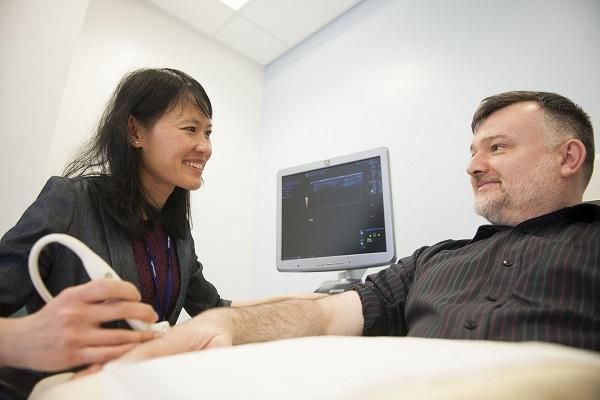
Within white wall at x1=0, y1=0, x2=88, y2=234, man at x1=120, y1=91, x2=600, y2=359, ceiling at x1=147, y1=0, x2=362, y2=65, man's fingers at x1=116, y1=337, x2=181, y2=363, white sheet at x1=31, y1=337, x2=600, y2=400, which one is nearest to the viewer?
white sheet at x1=31, y1=337, x2=600, y2=400

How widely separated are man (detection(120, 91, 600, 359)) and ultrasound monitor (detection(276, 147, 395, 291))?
378 millimetres

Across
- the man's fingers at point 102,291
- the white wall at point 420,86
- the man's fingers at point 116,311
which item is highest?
the white wall at point 420,86

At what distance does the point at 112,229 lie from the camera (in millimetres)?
858

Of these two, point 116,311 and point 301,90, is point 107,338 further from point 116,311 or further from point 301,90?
point 301,90

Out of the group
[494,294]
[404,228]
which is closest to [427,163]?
[404,228]

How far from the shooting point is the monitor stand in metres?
1.36

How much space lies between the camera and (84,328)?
457mm

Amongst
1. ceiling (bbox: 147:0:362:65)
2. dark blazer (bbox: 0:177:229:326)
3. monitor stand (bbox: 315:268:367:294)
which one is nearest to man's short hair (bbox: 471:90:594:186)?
monitor stand (bbox: 315:268:367:294)

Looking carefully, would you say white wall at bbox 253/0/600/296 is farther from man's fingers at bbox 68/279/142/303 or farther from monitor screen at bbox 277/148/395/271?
man's fingers at bbox 68/279/142/303

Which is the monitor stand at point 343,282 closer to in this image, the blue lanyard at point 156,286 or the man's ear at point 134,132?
the blue lanyard at point 156,286

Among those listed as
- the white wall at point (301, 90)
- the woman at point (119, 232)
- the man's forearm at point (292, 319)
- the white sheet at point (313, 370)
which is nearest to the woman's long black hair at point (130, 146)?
the woman at point (119, 232)

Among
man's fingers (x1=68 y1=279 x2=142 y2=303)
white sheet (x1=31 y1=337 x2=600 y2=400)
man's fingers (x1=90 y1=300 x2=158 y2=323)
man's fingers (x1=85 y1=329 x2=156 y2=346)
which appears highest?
man's fingers (x1=68 y1=279 x2=142 y2=303)

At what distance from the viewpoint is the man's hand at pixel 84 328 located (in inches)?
17.4

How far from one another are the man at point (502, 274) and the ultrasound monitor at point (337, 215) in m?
0.38
